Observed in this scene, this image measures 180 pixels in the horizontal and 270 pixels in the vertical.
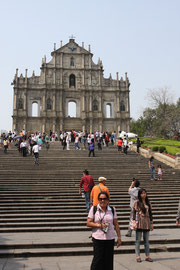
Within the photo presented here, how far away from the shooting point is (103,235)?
4.48m

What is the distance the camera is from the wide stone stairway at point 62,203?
292 inches

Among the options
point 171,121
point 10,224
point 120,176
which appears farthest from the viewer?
point 171,121

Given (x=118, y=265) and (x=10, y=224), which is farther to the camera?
(x=10, y=224)

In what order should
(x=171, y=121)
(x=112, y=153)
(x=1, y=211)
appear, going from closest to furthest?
(x=1, y=211) < (x=112, y=153) < (x=171, y=121)

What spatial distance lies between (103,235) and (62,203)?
309 inches

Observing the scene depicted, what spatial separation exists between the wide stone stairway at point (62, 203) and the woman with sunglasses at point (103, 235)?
2.72 meters

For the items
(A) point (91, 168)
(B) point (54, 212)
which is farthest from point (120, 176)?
(B) point (54, 212)

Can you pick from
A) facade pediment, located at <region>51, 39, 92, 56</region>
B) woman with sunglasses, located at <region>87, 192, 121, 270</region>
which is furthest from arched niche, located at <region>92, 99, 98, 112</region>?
woman with sunglasses, located at <region>87, 192, 121, 270</region>

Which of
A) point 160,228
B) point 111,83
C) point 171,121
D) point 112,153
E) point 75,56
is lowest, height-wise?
point 160,228

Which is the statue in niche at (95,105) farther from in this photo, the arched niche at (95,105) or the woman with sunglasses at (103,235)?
the woman with sunglasses at (103,235)

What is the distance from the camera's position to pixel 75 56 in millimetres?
52469

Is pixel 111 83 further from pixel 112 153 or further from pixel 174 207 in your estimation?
pixel 174 207

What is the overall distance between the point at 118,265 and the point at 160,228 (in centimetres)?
397

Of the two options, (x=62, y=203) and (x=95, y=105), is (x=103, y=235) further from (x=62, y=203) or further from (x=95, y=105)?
(x=95, y=105)
